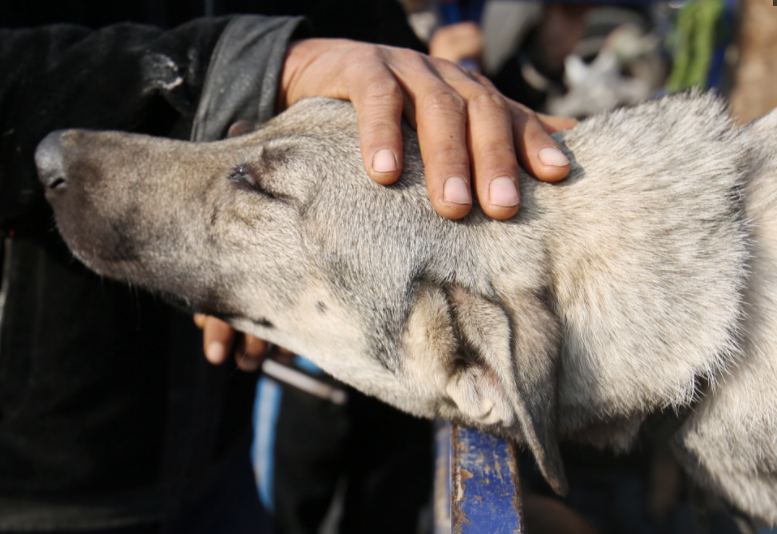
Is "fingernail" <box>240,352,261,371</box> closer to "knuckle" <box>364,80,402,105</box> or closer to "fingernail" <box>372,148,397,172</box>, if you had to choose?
"fingernail" <box>372,148,397,172</box>

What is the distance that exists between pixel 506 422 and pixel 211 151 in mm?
1424

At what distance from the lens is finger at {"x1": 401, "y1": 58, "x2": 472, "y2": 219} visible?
1664 millimetres

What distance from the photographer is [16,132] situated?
1869 mm

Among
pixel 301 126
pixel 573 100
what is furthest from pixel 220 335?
pixel 573 100

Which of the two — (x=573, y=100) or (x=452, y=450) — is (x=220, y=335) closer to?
(x=452, y=450)

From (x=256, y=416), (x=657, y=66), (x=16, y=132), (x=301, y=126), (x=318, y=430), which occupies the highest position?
(x=301, y=126)

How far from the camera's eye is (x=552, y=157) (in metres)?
1.80

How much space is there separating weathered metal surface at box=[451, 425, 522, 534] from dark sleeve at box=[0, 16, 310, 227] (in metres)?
1.46

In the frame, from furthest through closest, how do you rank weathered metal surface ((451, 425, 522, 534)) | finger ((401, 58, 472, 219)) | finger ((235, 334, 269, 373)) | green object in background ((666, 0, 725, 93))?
green object in background ((666, 0, 725, 93)) < finger ((235, 334, 269, 373)) < finger ((401, 58, 472, 219)) < weathered metal surface ((451, 425, 522, 534))

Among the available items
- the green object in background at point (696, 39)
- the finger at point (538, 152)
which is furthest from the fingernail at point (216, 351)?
the green object in background at point (696, 39)

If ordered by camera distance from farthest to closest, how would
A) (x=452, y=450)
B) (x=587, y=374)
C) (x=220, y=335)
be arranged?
(x=220, y=335) → (x=587, y=374) → (x=452, y=450)

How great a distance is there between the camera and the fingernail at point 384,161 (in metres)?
1.70

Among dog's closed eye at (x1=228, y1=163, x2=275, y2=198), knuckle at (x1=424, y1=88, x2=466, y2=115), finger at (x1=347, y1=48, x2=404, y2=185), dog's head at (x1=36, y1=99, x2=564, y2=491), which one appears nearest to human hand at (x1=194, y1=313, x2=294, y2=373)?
dog's head at (x1=36, y1=99, x2=564, y2=491)

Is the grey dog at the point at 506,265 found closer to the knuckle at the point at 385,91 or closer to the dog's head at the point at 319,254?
the dog's head at the point at 319,254
